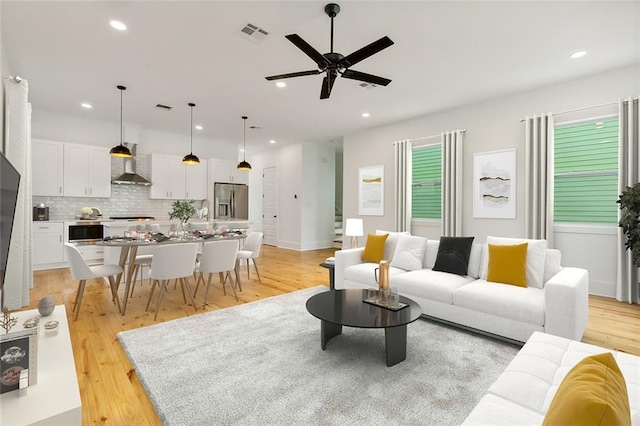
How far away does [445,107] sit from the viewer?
5.48 m

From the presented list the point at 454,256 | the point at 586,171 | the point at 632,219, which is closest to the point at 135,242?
the point at 454,256

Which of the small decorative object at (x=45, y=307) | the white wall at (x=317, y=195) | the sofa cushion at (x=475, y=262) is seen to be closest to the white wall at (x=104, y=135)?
the white wall at (x=317, y=195)

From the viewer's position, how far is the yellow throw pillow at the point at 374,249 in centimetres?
412

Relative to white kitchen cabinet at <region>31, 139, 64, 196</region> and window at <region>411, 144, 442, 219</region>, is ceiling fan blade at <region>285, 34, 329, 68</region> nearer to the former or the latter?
window at <region>411, 144, 442, 219</region>

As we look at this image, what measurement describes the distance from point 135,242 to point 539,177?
5.63 meters

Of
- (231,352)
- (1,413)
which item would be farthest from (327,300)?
(1,413)

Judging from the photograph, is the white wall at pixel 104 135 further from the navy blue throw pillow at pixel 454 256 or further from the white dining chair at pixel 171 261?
the navy blue throw pillow at pixel 454 256

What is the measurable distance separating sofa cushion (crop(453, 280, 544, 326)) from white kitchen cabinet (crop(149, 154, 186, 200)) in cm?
682

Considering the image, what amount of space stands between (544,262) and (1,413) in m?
3.93

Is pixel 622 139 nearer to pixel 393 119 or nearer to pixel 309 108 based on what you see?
pixel 393 119

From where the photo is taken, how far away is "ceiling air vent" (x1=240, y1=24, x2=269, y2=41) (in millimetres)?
3088

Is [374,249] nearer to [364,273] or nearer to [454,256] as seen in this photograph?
[364,273]

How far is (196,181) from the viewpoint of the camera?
25.7 feet

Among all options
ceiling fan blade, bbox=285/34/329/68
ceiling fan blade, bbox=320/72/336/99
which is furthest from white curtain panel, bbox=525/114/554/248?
ceiling fan blade, bbox=285/34/329/68
